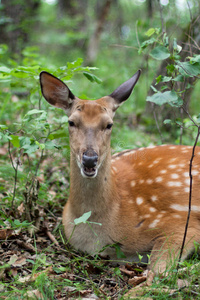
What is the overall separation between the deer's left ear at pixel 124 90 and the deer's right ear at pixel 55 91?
1.36ft

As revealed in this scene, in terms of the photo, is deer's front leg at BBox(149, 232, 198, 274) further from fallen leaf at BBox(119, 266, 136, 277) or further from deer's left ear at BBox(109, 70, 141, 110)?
deer's left ear at BBox(109, 70, 141, 110)

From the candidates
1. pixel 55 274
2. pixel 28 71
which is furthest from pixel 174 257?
pixel 28 71

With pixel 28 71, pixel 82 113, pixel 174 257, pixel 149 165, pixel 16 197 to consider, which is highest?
pixel 28 71

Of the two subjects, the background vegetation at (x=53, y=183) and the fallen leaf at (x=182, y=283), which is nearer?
the fallen leaf at (x=182, y=283)

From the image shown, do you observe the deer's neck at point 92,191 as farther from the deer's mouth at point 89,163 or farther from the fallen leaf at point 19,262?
the fallen leaf at point 19,262

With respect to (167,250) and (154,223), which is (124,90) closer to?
(154,223)

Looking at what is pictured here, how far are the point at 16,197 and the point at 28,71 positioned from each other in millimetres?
1296

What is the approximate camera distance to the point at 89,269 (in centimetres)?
296

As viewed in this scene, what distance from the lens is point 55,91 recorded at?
3.36 m

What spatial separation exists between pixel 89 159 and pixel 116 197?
710 millimetres

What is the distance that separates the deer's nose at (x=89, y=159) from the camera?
2811 mm

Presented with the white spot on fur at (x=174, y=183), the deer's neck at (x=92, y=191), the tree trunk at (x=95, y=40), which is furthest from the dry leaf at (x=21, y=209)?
the tree trunk at (x=95, y=40)

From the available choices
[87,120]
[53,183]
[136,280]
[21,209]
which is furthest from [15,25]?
[136,280]

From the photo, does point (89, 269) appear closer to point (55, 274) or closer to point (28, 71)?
point (55, 274)
